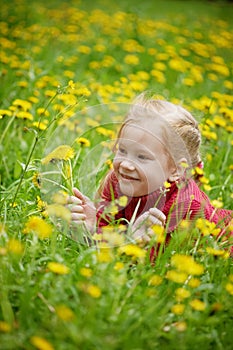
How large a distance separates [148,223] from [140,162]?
22 cm

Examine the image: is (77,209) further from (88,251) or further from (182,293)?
(182,293)

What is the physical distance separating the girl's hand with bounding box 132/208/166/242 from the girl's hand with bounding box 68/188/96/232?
185 mm

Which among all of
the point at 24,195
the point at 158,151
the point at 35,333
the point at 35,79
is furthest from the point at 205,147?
the point at 35,333

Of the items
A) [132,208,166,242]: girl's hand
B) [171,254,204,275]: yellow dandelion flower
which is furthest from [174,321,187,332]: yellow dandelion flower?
[132,208,166,242]: girl's hand

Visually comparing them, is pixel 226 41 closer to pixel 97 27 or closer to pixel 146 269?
pixel 97 27

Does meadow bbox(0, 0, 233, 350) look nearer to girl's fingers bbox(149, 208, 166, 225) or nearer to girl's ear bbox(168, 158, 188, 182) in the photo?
girl's fingers bbox(149, 208, 166, 225)

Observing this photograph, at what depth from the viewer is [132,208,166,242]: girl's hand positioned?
66.6 inches

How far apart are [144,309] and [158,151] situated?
24.2 inches

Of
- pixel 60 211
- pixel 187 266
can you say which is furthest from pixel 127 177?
pixel 187 266

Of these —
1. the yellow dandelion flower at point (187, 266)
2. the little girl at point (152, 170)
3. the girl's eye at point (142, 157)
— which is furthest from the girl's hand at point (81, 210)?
the yellow dandelion flower at point (187, 266)

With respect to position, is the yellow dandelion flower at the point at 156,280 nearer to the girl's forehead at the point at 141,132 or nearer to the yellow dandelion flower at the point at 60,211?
the yellow dandelion flower at the point at 60,211

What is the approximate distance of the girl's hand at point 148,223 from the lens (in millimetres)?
1691

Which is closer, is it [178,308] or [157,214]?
[178,308]

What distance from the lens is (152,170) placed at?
72.4 inches
